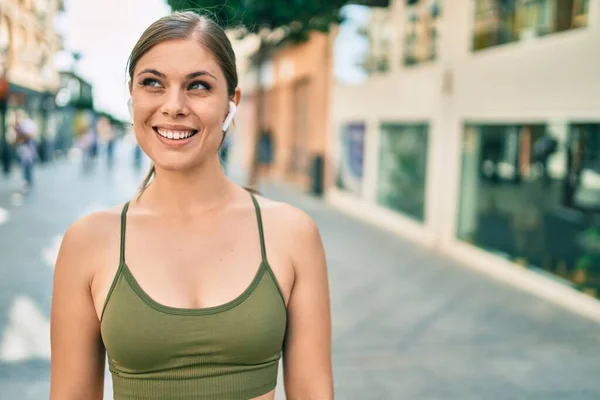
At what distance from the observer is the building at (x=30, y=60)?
11.3 metres

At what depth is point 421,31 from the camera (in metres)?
11.8

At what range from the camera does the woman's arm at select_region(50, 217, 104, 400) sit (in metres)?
1.58

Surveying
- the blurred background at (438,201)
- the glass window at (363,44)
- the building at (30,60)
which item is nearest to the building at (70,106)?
the building at (30,60)

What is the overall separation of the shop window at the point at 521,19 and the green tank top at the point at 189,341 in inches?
278

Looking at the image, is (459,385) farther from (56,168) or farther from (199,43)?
(56,168)

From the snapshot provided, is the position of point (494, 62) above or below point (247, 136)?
above

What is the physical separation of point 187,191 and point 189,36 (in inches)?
15.3

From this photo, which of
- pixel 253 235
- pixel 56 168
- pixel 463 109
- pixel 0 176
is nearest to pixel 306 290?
pixel 253 235

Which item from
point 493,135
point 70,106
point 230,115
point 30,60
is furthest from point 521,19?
point 70,106

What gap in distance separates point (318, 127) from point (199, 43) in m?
16.5

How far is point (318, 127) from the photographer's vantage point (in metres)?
18.0

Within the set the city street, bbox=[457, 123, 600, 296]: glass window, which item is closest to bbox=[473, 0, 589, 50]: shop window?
bbox=[457, 123, 600, 296]: glass window

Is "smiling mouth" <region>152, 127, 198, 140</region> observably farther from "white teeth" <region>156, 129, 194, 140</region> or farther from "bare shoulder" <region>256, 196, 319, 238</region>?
"bare shoulder" <region>256, 196, 319, 238</region>

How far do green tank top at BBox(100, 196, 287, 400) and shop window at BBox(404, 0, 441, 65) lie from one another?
10328mm
